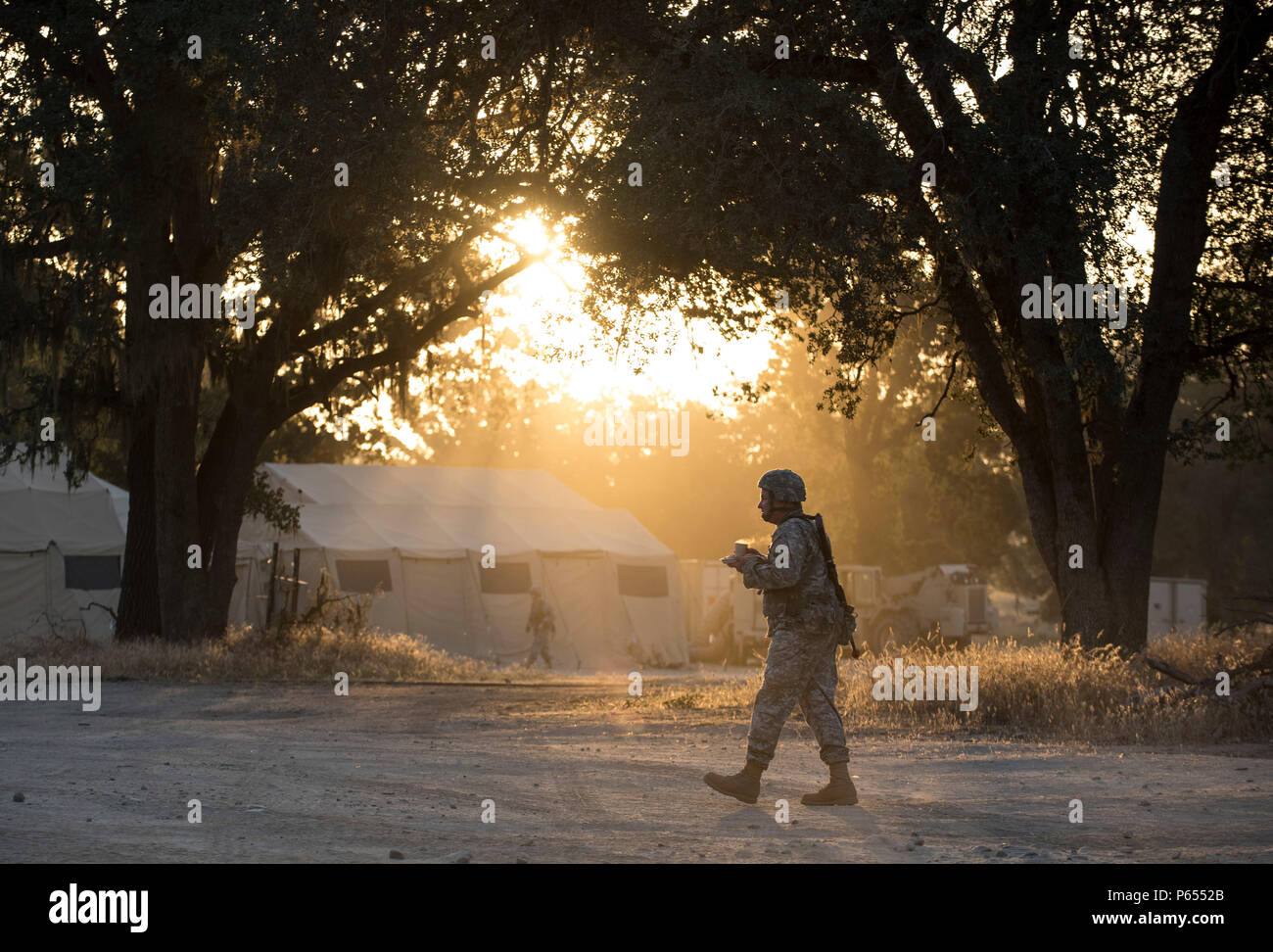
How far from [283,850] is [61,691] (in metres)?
10.8

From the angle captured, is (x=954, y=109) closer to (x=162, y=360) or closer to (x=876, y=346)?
(x=876, y=346)

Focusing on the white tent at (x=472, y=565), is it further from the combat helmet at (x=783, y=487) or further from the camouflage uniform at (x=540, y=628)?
the combat helmet at (x=783, y=487)

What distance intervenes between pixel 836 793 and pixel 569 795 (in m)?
1.50

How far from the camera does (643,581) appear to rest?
1210 inches

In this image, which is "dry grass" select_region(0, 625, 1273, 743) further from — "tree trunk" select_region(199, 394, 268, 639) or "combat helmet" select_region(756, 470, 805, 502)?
"combat helmet" select_region(756, 470, 805, 502)

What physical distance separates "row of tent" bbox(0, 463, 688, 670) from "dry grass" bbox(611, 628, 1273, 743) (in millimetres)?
14741

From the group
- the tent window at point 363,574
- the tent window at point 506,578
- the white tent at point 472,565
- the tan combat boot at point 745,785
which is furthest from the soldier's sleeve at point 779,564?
the tent window at point 506,578

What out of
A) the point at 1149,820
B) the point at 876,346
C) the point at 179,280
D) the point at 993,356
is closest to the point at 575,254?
the point at 876,346

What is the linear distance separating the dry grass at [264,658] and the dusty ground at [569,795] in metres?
4.20

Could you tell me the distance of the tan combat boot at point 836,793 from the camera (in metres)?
→ 7.77

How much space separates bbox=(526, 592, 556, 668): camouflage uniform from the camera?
86.8 ft

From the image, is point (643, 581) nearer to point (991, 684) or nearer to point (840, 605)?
point (991, 684)

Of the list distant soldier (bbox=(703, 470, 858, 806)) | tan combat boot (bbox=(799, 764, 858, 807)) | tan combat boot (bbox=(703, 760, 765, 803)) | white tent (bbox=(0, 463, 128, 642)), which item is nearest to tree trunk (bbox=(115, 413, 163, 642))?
white tent (bbox=(0, 463, 128, 642))

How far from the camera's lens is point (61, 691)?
15.7m
